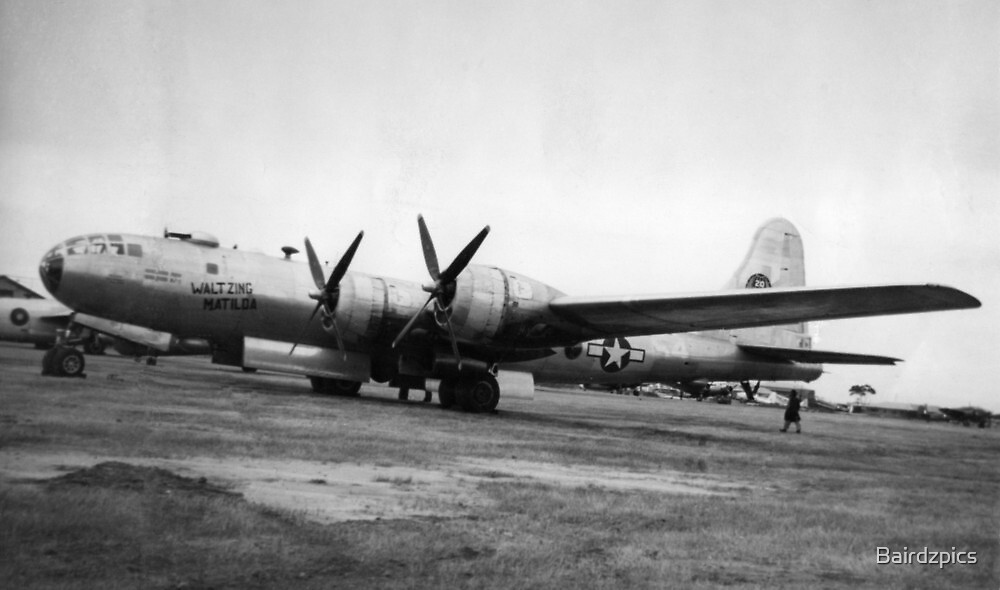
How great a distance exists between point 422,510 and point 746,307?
11.0m

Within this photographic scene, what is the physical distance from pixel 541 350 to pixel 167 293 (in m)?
8.73

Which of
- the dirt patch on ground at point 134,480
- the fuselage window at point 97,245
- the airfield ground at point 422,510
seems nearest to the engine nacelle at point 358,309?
the fuselage window at point 97,245

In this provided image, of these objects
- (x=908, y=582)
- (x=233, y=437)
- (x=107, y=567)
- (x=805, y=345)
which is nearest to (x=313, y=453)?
(x=233, y=437)

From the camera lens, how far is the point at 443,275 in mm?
15789

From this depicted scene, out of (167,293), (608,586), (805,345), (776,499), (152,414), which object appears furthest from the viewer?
(805,345)

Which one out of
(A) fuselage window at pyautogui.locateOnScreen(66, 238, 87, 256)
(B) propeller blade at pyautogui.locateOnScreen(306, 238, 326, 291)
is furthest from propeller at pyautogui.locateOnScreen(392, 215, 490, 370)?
(A) fuselage window at pyautogui.locateOnScreen(66, 238, 87, 256)

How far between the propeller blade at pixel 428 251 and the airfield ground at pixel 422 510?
542 centimetres

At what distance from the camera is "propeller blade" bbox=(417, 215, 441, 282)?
16.2 m

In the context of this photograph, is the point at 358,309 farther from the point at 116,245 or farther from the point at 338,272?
the point at 116,245

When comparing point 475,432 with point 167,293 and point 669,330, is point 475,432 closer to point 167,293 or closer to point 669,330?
point 669,330

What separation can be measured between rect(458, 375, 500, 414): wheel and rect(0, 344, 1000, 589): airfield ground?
526 cm

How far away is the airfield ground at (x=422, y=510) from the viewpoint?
4258 millimetres

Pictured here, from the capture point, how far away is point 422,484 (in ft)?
22.7

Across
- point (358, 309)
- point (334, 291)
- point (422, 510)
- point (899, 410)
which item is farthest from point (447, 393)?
point (899, 410)
